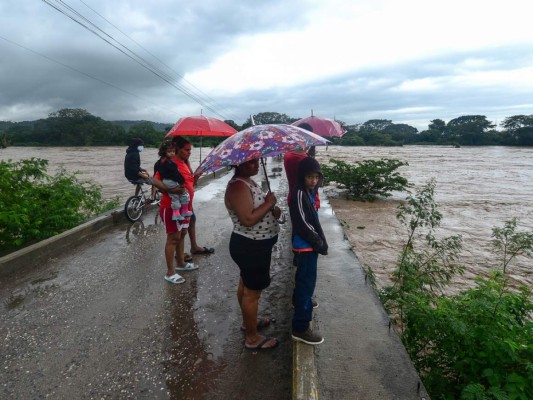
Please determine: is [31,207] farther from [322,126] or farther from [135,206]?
[322,126]

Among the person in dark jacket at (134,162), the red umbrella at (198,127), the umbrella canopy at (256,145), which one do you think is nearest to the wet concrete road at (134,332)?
the umbrella canopy at (256,145)

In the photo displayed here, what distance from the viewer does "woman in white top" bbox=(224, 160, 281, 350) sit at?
7.53 ft

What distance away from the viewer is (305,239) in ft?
7.83

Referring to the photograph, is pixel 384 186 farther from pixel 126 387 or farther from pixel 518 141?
pixel 518 141

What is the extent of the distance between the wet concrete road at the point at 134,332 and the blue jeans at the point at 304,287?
40 cm

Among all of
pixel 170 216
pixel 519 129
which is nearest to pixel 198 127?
pixel 170 216

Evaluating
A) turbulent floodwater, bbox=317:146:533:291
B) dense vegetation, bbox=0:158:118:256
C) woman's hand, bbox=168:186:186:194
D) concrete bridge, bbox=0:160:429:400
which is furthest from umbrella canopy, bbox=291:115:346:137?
dense vegetation, bbox=0:158:118:256

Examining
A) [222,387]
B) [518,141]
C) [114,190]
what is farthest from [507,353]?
[518,141]

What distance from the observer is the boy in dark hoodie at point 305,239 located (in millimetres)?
2391

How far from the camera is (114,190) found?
1431cm

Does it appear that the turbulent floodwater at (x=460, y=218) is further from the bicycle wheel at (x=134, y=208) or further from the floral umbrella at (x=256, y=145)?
the floral umbrella at (x=256, y=145)

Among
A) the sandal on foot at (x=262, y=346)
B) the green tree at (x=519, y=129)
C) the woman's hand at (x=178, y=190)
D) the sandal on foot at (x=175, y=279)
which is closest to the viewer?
the sandal on foot at (x=262, y=346)

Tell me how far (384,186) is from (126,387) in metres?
10.5

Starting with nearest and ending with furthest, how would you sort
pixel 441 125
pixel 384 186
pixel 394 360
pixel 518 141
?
pixel 394 360
pixel 384 186
pixel 518 141
pixel 441 125
